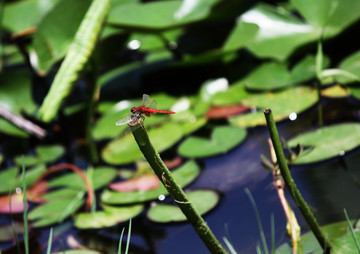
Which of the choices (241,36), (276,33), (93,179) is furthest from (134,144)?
(276,33)

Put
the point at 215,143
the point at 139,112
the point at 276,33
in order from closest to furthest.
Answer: the point at 139,112 → the point at 215,143 → the point at 276,33

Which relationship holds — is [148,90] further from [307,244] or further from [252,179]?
[307,244]

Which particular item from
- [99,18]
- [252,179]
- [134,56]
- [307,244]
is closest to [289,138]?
[252,179]

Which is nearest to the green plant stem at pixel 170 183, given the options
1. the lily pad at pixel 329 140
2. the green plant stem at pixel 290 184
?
the green plant stem at pixel 290 184

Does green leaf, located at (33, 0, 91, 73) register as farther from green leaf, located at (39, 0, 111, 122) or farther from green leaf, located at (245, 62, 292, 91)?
green leaf, located at (245, 62, 292, 91)

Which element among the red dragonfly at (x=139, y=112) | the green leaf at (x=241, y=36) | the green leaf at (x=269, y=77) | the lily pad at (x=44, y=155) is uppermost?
the red dragonfly at (x=139, y=112)

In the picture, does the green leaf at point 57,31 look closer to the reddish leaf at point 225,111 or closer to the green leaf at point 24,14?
the reddish leaf at point 225,111

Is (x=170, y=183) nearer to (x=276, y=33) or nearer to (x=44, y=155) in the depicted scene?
(x=44, y=155)
